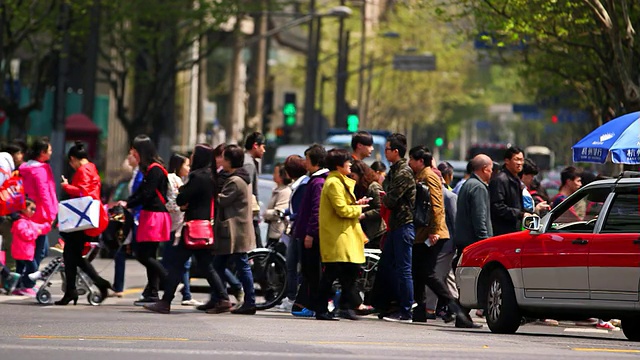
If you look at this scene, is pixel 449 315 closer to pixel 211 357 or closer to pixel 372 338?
pixel 372 338

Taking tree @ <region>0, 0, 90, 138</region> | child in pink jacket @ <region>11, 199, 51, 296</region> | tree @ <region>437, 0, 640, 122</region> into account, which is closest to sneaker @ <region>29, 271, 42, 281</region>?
child in pink jacket @ <region>11, 199, 51, 296</region>

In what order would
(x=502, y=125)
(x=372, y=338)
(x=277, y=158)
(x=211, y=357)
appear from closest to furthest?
(x=211, y=357) < (x=372, y=338) < (x=277, y=158) < (x=502, y=125)

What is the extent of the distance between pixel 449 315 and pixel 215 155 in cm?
297

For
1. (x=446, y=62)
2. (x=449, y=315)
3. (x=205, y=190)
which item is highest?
(x=446, y=62)

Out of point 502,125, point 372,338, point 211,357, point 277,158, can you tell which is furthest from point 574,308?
point 502,125

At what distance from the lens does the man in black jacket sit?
17234 millimetres

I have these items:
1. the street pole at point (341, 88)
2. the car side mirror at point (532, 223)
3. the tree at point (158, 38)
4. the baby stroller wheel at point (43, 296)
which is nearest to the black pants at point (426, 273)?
the car side mirror at point (532, 223)

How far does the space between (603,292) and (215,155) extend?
16.7 feet

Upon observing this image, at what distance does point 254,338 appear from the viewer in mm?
13266

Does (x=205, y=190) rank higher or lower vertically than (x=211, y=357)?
higher

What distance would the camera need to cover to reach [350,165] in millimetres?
16844

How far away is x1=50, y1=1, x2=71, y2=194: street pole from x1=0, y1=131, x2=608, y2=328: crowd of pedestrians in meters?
11.4

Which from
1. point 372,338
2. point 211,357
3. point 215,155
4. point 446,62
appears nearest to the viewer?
point 211,357

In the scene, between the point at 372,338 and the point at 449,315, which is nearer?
the point at 372,338
